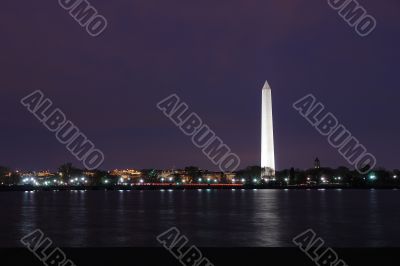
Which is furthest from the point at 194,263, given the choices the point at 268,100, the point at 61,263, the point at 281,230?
the point at 268,100

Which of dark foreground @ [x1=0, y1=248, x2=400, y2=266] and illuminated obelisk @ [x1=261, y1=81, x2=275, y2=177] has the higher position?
illuminated obelisk @ [x1=261, y1=81, x2=275, y2=177]

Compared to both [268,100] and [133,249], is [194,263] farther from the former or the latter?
[268,100]

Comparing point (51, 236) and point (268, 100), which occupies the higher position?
point (268, 100)

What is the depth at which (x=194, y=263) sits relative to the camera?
13.6m

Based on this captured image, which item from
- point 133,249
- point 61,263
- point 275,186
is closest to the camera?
point 61,263

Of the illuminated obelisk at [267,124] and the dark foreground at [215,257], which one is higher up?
the illuminated obelisk at [267,124]

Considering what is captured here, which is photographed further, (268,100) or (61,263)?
(268,100)

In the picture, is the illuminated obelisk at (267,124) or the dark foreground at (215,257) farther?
the illuminated obelisk at (267,124)

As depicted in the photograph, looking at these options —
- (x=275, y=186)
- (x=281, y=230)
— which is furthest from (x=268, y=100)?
(x=281, y=230)

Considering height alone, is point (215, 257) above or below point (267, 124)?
below

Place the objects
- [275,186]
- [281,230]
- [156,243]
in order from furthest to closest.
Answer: [275,186]
[281,230]
[156,243]

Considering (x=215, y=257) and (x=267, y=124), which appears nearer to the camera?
(x=215, y=257)

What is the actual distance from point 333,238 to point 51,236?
48.9ft

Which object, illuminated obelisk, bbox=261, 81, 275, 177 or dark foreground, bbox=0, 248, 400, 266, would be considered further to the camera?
illuminated obelisk, bbox=261, 81, 275, 177
